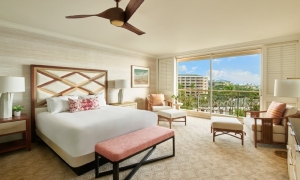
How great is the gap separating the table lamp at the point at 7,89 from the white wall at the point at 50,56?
40cm

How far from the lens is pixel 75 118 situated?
250 cm

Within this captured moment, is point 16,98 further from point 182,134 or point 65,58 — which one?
point 182,134

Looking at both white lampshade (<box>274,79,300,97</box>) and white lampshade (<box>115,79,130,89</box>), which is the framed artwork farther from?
white lampshade (<box>274,79,300,97</box>)

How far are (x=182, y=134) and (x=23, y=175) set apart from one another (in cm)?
311

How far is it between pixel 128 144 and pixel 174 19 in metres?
2.36

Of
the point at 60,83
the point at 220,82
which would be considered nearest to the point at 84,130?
the point at 60,83

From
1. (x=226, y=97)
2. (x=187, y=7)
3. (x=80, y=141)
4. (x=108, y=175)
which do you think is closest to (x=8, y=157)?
(x=80, y=141)

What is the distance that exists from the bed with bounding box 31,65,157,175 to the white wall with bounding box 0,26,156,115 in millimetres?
176

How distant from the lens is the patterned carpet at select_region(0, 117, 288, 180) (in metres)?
2.01

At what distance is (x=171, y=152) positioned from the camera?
2.72m

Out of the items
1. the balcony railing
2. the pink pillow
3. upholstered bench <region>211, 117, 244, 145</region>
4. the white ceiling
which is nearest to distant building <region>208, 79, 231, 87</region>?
the balcony railing

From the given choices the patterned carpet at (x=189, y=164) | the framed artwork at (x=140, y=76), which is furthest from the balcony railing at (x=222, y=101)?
the patterned carpet at (x=189, y=164)

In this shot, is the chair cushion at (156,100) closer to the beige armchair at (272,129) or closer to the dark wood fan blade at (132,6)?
the beige armchair at (272,129)

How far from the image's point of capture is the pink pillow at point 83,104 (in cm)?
319
